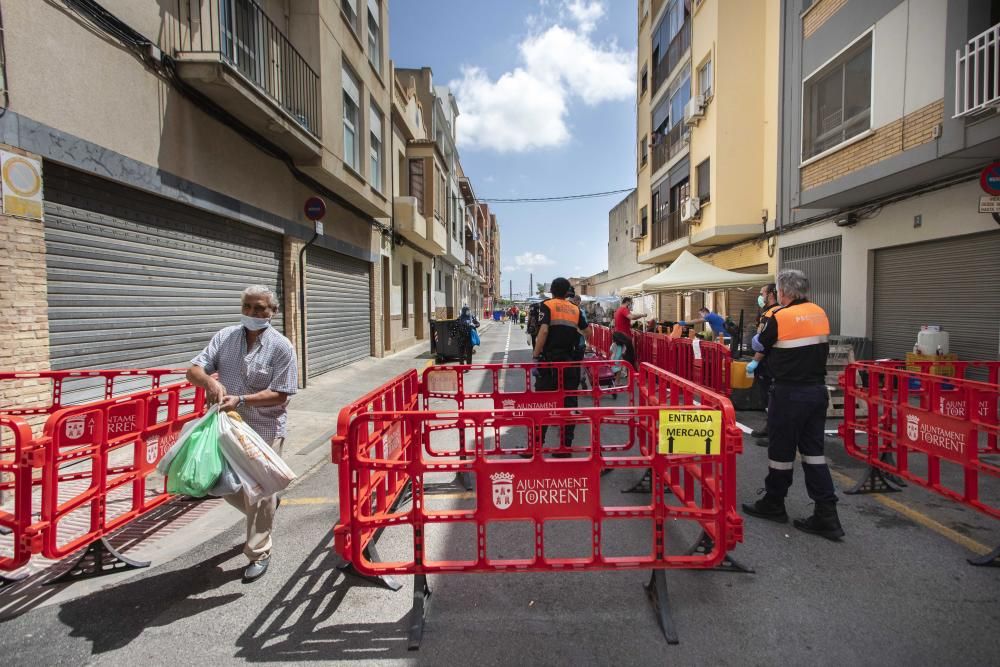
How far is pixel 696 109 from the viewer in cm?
1736

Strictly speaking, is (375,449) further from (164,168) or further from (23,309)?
(164,168)

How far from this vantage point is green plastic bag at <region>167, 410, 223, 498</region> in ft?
9.65

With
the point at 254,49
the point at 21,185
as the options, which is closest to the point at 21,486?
the point at 21,185

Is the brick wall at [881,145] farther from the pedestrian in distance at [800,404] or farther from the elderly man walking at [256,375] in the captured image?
the elderly man walking at [256,375]

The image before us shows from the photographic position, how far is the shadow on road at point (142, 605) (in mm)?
2742

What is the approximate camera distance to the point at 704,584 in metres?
3.18

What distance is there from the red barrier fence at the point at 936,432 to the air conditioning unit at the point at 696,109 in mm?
14182

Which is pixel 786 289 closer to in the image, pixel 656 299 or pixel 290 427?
pixel 290 427

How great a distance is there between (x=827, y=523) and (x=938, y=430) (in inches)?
53.2

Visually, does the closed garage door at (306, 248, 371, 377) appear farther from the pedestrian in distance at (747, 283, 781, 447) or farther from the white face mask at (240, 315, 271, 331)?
the pedestrian in distance at (747, 283, 781, 447)

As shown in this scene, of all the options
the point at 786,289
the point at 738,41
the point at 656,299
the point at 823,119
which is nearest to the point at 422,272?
the point at 656,299

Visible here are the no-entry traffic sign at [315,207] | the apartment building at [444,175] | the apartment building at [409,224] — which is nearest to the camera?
the no-entry traffic sign at [315,207]

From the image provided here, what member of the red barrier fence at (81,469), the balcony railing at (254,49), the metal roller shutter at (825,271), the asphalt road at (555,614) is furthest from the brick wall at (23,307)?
the metal roller shutter at (825,271)

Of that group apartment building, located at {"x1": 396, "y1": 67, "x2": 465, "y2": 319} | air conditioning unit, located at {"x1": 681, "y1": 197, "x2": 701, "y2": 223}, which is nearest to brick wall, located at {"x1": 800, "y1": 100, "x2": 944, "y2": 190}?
air conditioning unit, located at {"x1": 681, "y1": 197, "x2": 701, "y2": 223}
